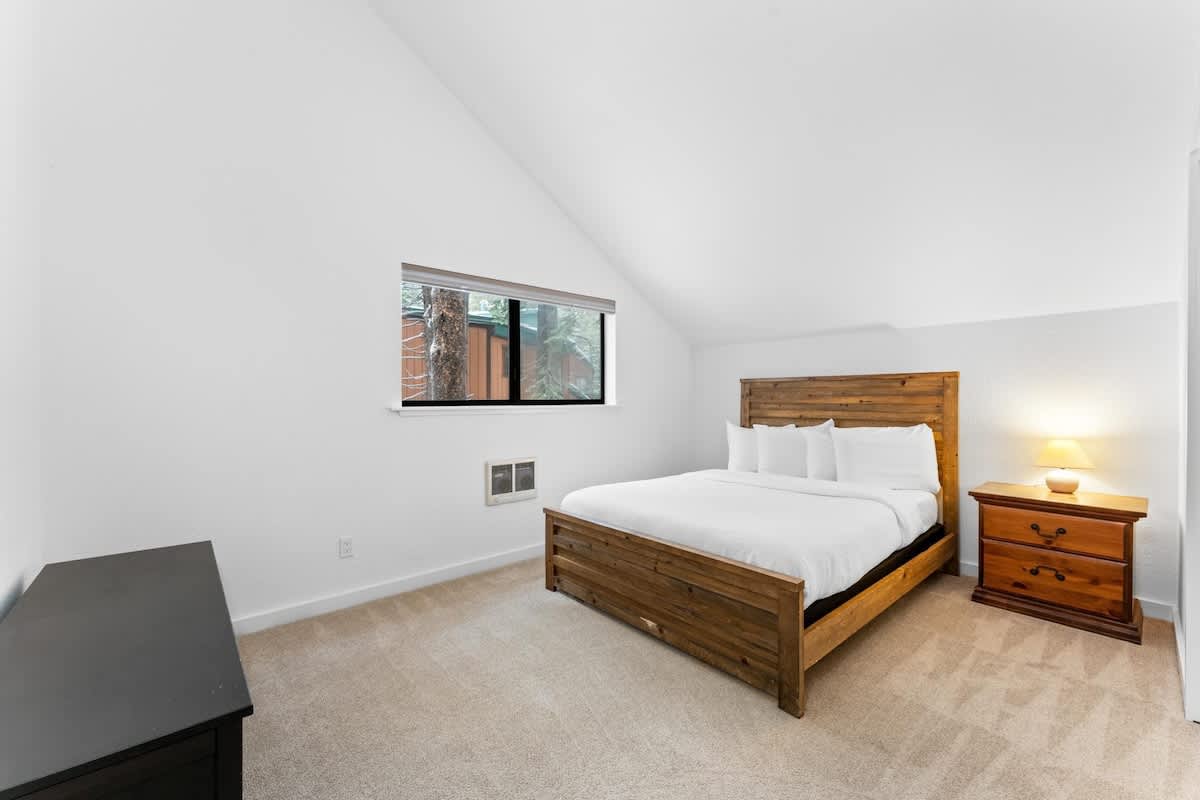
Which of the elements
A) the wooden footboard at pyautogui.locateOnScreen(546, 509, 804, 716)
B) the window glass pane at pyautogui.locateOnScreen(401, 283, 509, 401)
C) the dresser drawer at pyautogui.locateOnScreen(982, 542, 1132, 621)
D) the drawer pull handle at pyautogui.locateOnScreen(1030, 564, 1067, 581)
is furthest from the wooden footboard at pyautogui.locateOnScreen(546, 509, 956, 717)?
the window glass pane at pyautogui.locateOnScreen(401, 283, 509, 401)

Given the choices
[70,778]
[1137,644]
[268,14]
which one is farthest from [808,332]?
[70,778]

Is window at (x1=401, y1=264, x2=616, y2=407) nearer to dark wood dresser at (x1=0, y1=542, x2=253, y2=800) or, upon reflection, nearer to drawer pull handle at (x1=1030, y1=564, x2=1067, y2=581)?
dark wood dresser at (x1=0, y1=542, x2=253, y2=800)

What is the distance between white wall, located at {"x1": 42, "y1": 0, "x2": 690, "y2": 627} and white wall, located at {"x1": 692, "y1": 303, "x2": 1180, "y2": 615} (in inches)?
109

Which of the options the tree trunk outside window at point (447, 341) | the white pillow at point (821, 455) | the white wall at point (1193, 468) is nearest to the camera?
the white wall at point (1193, 468)

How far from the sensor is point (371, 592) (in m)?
2.95

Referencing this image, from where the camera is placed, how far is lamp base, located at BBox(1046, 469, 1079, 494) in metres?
2.79

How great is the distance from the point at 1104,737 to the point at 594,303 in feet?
11.0

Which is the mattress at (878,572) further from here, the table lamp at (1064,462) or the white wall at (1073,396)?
the table lamp at (1064,462)

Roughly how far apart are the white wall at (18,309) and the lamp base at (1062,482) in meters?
4.13

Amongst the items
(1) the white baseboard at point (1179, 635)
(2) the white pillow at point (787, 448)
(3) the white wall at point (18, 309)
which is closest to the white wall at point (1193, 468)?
(1) the white baseboard at point (1179, 635)

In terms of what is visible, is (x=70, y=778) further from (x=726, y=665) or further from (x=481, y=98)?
(x=481, y=98)

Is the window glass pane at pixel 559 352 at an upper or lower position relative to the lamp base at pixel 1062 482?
upper

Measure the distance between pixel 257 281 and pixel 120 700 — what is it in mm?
2109

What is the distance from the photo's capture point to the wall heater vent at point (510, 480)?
344cm
